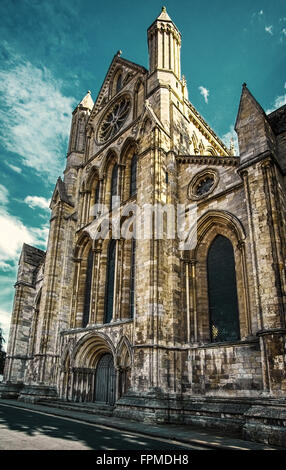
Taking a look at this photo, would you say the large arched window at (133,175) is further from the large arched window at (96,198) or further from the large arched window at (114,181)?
the large arched window at (96,198)

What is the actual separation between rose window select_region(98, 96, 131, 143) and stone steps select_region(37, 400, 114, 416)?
14869 millimetres

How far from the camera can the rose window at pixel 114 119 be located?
70.1ft

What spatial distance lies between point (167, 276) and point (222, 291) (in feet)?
6.99

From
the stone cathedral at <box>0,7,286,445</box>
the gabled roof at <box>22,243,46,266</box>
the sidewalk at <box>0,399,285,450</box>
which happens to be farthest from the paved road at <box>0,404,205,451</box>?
the gabled roof at <box>22,243,46,266</box>

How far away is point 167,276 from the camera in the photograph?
1334cm

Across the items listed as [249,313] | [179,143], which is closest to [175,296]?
[249,313]

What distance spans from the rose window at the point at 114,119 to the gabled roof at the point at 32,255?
33.6ft

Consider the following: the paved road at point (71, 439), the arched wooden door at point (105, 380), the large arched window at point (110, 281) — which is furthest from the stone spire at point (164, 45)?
the paved road at point (71, 439)

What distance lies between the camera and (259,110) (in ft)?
40.0

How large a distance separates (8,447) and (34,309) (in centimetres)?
1881

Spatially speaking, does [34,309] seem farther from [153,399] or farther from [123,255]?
[153,399]

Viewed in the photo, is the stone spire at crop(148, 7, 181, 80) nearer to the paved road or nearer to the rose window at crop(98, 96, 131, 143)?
the rose window at crop(98, 96, 131, 143)

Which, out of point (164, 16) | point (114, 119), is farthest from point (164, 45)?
point (114, 119)

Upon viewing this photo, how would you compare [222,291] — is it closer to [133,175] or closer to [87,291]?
[87,291]
